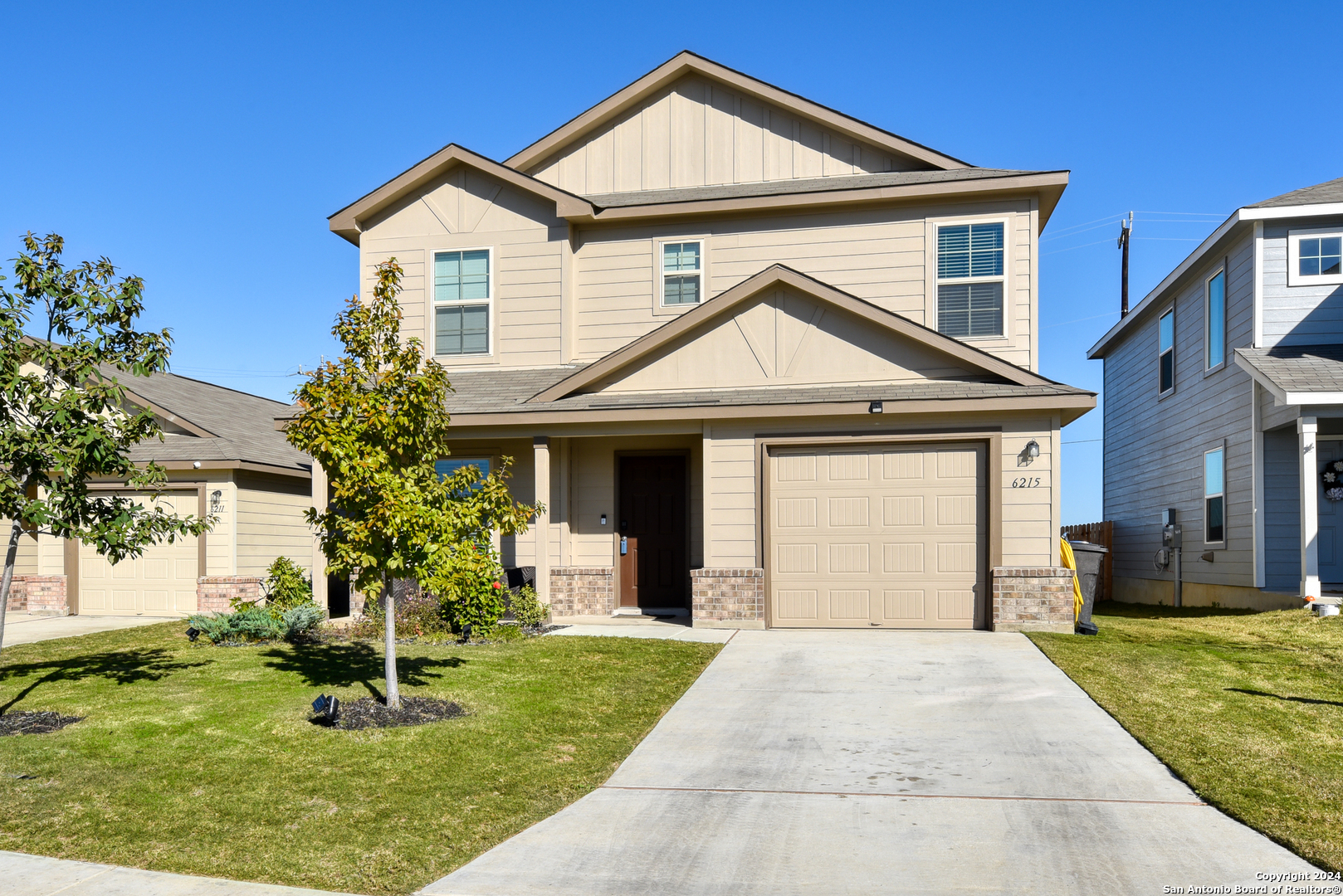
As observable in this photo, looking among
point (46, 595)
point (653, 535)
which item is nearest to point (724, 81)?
point (653, 535)

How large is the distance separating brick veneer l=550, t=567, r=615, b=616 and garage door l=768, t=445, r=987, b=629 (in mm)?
2828

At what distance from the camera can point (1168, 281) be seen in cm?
1970

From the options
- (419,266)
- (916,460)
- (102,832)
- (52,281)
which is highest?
(419,266)

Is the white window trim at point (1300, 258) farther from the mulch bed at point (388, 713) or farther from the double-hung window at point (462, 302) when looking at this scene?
the mulch bed at point (388, 713)

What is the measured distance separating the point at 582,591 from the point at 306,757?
8.13 metres

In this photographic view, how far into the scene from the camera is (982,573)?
1291 cm

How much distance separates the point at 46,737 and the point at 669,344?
8850mm

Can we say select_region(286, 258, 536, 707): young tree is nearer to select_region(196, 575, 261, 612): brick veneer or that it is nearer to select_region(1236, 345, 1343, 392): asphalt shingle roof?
select_region(196, 575, 261, 612): brick veneer

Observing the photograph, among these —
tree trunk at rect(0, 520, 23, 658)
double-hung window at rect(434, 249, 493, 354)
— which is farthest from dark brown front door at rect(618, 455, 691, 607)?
tree trunk at rect(0, 520, 23, 658)

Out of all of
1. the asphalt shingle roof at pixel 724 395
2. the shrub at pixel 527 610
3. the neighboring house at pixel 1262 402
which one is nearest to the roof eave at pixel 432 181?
the asphalt shingle roof at pixel 724 395

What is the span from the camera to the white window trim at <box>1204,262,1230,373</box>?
17109 millimetres

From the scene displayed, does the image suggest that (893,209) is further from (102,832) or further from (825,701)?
(102,832)

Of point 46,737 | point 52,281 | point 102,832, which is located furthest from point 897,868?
point 52,281

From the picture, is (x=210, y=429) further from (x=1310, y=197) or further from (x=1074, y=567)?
(x=1310, y=197)
